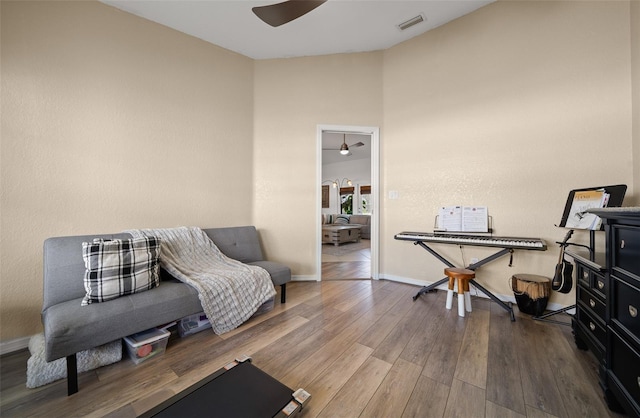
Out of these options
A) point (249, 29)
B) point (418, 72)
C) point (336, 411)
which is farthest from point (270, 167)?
point (336, 411)

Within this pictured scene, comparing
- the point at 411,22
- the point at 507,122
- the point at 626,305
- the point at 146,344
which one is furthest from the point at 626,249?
the point at 411,22

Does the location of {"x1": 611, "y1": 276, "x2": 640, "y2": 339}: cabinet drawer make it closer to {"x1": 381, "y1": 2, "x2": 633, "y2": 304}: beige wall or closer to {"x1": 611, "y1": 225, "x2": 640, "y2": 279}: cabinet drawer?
{"x1": 611, "y1": 225, "x2": 640, "y2": 279}: cabinet drawer

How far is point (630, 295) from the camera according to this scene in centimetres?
103

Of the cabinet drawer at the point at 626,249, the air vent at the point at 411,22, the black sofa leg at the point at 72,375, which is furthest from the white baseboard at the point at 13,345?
the air vent at the point at 411,22

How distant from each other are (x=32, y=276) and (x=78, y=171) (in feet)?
2.85

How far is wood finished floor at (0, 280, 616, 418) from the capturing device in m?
1.15

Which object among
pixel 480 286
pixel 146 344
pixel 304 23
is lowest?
pixel 146 344

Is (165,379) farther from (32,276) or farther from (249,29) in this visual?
(249,29)

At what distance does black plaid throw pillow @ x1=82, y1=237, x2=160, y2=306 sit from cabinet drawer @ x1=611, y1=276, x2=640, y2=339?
2.73m

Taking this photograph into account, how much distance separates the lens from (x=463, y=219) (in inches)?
100

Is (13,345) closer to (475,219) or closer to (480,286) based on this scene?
(480,286)

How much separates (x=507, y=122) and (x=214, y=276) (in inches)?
129

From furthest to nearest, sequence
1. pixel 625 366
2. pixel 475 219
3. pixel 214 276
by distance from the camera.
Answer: pixel 475 219, pixel 214 276, pixel 625 366

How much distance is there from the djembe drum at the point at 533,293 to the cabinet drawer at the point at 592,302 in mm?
350
